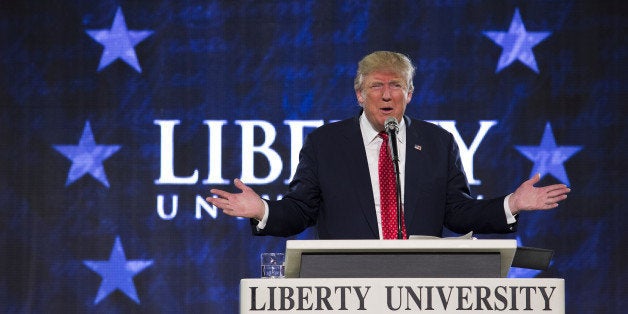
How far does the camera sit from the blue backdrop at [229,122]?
15.9 ft

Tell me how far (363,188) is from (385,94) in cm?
33

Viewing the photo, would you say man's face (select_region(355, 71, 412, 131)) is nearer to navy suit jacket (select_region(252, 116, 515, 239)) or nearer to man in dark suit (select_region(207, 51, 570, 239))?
man in dark suit (select_region(207, 51, 570, 239))

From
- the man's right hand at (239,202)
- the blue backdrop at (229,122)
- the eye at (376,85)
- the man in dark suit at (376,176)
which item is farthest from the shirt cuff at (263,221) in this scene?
the blue backdrop at (229,122)

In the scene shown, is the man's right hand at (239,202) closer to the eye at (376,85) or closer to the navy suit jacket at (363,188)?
the navy suit jacket at (363,188)

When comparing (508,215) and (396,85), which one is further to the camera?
(396,85)

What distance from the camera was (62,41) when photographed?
4.89m

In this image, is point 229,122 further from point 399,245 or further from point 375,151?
point 399,245

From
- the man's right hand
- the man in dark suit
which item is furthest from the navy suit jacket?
the man's right hand

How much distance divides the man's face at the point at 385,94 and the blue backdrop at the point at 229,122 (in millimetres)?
1742

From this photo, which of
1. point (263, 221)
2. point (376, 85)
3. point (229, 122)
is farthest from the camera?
point (229, 122)

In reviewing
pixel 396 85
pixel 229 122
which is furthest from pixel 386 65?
pixel 229 122

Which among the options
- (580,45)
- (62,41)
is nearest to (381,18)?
(580,45)

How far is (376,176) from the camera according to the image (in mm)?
3082

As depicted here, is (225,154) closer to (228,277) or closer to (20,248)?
(228,277)
